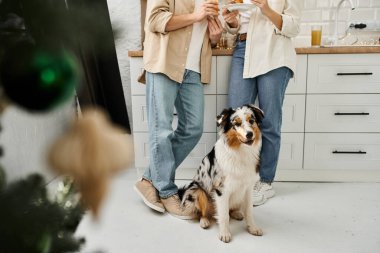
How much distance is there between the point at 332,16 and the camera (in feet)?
9.80

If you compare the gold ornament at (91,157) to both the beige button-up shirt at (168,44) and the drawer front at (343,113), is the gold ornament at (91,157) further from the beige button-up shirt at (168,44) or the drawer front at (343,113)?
the drawer front at (343,113)

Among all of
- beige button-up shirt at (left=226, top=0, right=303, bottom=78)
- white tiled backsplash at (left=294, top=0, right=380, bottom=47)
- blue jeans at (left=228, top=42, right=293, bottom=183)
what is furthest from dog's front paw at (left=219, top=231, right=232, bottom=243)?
white tiled backsplash at (left=294, top=0, right=380, bottom=47)

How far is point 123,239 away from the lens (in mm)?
1697

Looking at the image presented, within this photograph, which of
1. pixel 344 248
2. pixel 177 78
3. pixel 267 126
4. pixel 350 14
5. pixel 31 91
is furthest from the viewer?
pixel 350 14

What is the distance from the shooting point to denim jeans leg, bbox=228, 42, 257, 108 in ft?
7.09

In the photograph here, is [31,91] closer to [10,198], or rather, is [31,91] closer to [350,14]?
[10,198]

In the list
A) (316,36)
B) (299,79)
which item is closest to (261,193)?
(299,79)

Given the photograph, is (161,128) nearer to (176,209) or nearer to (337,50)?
(176,209)

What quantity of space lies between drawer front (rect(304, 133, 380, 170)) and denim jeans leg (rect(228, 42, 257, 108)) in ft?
2.04

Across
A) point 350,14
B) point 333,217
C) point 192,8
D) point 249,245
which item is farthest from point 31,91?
point 350,14

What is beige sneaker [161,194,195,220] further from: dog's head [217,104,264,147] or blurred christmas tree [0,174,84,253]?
blurred christmas tree [0,174,84,253]

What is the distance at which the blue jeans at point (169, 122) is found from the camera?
6.37 ft

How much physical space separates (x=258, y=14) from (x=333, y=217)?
3.99 ft

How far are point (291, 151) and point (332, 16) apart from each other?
4.24ft
